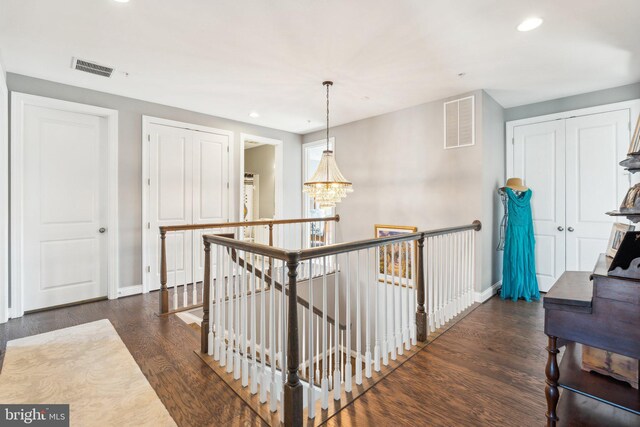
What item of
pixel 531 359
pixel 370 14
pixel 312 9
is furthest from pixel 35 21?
pixel 531 359

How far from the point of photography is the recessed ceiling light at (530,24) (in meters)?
2.28

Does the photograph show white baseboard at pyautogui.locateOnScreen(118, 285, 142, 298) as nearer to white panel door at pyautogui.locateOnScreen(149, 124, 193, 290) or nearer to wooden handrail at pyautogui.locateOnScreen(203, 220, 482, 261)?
white panel door at pyautogui.locateOnScreen(149, 124, 193, 290)

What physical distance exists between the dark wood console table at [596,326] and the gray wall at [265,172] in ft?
19.3

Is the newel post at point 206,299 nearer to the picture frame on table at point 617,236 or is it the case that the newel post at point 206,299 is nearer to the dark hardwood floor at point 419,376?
the dark hardwood floor at point 419,376

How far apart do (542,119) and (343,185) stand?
294 centimetres

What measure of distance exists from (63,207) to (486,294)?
530 cm

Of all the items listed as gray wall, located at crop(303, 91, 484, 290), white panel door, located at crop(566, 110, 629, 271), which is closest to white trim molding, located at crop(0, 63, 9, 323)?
gray wall, located at crop(303, 91, 484, 290)

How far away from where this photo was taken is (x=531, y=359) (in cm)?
235

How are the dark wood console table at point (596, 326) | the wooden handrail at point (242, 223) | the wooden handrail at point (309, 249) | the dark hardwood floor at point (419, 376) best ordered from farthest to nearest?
1. the wooden handrail at point (242, 223)
2. the dark hardwood floor at point (419, 376)
3. the wooden handrail at point (309, 249)
4. the dark wood console table at point (596, 326)

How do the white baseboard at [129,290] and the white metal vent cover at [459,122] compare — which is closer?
the white metal vent cover at [459,122]

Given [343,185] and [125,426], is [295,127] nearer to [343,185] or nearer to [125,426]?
[343,185]

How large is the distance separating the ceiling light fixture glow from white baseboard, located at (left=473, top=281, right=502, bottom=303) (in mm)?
2819

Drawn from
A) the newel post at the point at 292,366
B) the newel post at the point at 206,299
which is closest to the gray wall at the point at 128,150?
the newel post at the point at 206,299

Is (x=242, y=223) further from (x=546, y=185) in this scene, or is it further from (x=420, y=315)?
(x=546, y=185)
